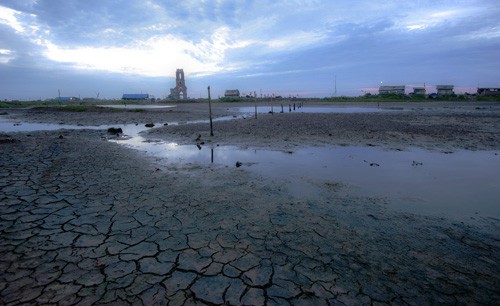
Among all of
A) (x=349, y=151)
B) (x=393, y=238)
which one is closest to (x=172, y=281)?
(x=393, y=238)

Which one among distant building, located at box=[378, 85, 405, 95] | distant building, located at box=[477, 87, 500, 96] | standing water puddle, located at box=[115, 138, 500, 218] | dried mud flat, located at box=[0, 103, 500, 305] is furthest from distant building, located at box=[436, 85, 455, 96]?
dried mud flat, located at box=[0, 103, 500, 305]

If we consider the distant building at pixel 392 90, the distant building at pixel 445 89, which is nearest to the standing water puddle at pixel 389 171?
the distant building at pixel 392 90

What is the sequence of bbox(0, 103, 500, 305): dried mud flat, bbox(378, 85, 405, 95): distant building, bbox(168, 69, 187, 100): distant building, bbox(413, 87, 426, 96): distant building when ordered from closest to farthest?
bbox(0, 103, 500, 305): dried mud flat, bbox(413, 87, 426, 96): distant building, bbox(378, 85, 405, 95): distant building, bbox(168, 69, 187, 100): distant building

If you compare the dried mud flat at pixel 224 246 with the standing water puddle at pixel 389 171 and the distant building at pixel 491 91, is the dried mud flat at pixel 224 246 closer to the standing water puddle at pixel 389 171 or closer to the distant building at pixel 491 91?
the standing water puddle at pixel 389 171

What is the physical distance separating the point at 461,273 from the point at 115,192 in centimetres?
723

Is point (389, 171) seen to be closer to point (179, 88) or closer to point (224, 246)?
point (224, 246)

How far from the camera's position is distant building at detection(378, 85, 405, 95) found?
8300 cm

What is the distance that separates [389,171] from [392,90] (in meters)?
90.5

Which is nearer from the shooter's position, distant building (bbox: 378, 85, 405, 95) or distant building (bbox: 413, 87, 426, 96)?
distant building (bbox: 413, 87, 426, 96)

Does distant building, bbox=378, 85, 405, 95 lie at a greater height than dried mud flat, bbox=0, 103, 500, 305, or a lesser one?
greater

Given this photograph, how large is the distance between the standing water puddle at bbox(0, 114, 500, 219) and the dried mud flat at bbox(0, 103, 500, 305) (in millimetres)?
573

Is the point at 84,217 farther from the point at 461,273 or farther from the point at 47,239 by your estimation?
the point at 461,273

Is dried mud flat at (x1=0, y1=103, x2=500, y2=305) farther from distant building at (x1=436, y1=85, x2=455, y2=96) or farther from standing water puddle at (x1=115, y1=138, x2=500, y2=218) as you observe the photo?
distant building at (x1=436, y1=85, x2=455, y2=96)

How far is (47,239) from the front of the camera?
4.32 meters
